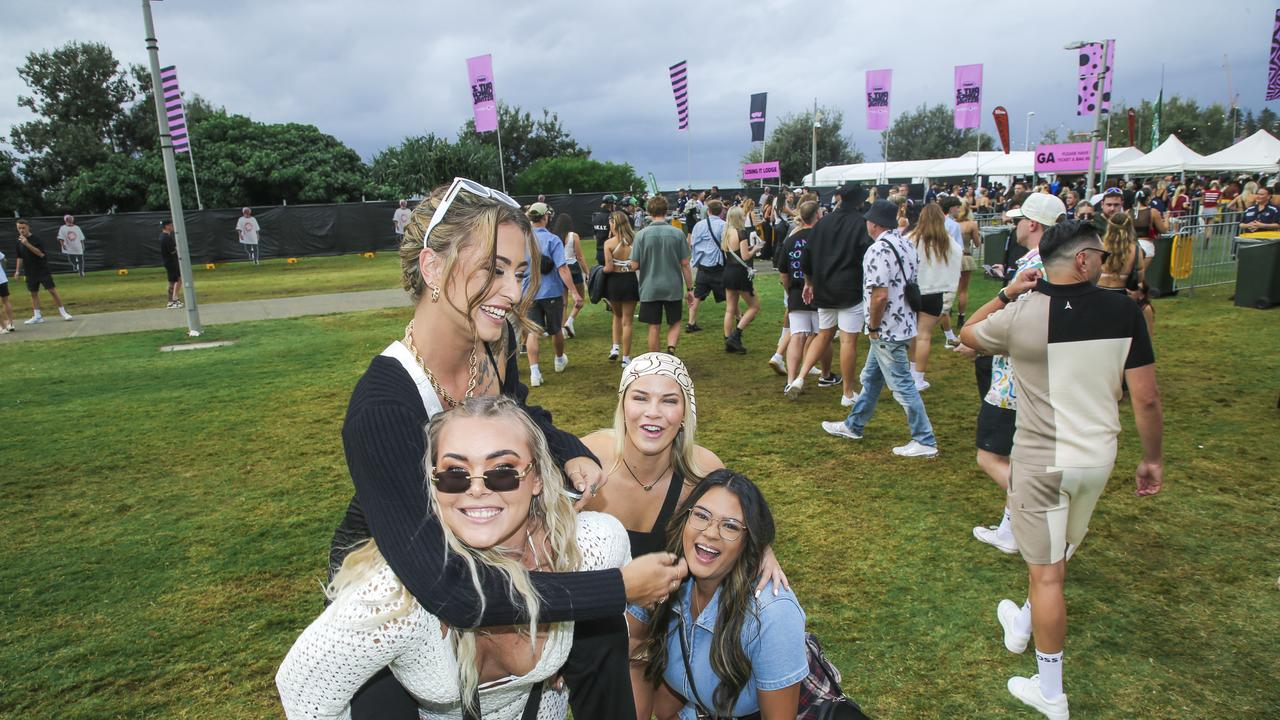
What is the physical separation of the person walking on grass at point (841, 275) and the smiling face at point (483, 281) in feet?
19.2

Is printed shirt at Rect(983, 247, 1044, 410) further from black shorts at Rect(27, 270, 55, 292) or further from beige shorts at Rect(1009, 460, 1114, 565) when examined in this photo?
black shorts at Rect(27, 270, 55, 292)


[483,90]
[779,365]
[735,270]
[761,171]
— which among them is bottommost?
[779,365]

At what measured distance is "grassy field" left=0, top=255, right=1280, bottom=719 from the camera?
11.6 ft

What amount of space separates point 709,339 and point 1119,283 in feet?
19.0

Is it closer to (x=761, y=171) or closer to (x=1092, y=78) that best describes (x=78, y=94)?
(x=761, y=171)

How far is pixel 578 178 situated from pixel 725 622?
49.0m

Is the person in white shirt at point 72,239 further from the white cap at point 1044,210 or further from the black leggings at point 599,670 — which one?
the black leggings at point 599,670

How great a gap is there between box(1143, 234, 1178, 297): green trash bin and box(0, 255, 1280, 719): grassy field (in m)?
Result: 3.85

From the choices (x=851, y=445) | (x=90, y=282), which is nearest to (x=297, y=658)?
(x=851, y=445)

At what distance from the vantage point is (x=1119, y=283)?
631 centimetres

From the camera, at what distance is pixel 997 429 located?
4.21m

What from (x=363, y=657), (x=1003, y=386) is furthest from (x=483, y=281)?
(x=1003, y=386)

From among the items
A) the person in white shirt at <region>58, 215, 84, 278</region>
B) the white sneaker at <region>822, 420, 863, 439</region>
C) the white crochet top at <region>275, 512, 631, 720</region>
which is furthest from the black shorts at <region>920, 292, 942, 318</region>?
the person in white shirt at <region>58, 215, 84, 278</region>

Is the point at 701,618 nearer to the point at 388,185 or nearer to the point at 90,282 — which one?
the point at 90,282
